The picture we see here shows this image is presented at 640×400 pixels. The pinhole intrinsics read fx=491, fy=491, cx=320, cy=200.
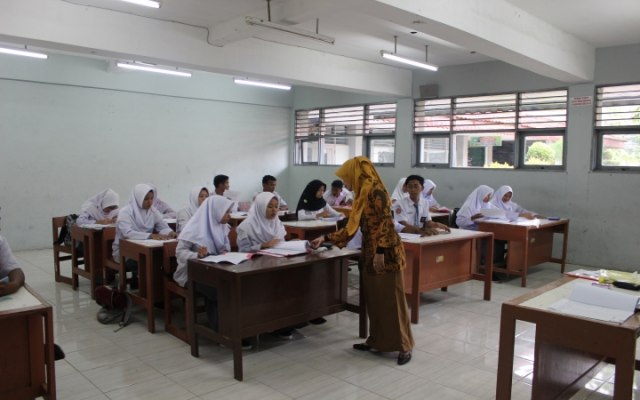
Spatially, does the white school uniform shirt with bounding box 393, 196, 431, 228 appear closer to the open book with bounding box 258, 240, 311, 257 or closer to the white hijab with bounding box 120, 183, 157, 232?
the open book with bounding box 258, 240, 311, 257

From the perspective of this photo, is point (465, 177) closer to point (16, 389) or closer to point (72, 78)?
point (72, 78)

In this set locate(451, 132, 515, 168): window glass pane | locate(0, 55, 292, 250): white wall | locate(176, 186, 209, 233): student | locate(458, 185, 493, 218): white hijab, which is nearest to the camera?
locate(176, 186, 209, 233): student

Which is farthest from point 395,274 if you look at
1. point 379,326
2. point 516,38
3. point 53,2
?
point 53,2

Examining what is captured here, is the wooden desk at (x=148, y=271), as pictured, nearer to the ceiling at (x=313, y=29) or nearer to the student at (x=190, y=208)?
the student at (x=190, y=208)

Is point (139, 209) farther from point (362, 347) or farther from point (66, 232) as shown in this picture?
point (362, 347)

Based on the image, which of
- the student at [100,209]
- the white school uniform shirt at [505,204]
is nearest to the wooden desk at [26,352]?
the student at [100,209]

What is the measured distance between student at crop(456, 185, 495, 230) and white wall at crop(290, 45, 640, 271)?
1.27 m

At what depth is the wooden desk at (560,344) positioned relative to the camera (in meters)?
1.95

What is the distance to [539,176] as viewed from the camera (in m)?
7.22

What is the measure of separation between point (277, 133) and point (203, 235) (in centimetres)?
719

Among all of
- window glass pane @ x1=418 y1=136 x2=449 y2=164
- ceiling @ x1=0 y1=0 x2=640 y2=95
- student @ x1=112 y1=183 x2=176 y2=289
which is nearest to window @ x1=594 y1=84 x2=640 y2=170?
ceiling @ x1=0 y1=0 x2=640 y2=95

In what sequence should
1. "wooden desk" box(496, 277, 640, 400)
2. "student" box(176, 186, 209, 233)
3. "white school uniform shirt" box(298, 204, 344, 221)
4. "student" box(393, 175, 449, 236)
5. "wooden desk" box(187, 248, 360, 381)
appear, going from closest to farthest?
"wooden desk" box(496, 277, 640, 400), "wooden desk" box(187, 248, 360, 381), "student" box(393, 175, 449, 236), "student" box(176, 186, 209, 233), "white school uniform shirt" box(298, 204, 344, 221)

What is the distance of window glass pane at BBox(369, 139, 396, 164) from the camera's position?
366 inches

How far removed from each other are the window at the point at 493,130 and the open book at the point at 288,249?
200 inches
